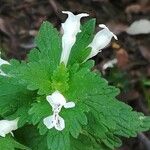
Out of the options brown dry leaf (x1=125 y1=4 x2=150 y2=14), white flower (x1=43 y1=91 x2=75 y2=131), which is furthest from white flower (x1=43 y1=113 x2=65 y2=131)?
brown dry leaf (x1=125 y1=4 x2=150 y2=14)

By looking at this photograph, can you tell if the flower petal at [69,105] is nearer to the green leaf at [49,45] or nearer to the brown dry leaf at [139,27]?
the green leaf at [49,45]

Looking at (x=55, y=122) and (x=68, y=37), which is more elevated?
(x=68, y=37)

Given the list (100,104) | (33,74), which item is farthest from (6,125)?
(100,104)

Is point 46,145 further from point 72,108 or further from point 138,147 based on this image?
point 138,147

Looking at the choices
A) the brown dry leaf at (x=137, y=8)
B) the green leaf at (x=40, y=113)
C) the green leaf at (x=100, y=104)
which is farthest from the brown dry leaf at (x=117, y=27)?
the green leaf at (x=40, y=113)

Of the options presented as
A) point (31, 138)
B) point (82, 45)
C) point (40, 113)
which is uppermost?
point (82, 45)

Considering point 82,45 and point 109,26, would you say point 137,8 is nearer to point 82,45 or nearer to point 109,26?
point 109,26

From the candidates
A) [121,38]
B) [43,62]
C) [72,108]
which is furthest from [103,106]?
[121,38]
